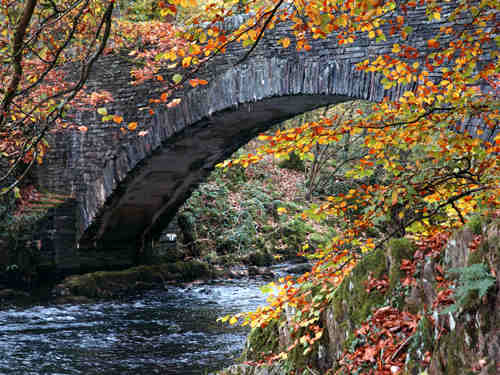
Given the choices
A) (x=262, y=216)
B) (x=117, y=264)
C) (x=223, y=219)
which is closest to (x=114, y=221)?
(x=117, y=264)

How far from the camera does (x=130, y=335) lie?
7.01 meters

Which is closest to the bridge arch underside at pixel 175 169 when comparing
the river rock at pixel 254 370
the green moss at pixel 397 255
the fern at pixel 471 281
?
the river rock at pixel 254 370

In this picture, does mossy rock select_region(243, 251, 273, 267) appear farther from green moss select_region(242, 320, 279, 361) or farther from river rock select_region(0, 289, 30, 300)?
green moss select_region(242, 320, 279, 361)

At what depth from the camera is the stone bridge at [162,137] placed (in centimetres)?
671

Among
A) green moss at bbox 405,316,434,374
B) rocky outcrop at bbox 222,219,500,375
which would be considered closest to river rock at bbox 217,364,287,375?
rocky outcrop at bbox 222,219,500,375

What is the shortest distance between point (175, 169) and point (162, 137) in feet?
5.25

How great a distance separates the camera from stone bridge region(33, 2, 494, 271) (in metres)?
6.71

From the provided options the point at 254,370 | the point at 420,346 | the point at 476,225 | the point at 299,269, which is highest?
the point at 476,225

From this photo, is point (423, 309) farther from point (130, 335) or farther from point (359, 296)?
point (130, 335)

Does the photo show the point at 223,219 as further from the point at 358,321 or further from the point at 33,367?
the point at 358,321

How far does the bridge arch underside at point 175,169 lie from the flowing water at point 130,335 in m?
2.05

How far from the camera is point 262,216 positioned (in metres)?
14.5

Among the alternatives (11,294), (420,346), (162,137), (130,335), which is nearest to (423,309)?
(420,346)

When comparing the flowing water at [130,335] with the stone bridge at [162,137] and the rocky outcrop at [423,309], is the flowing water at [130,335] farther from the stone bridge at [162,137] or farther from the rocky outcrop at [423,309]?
the rocky outcrop at [423,309]
